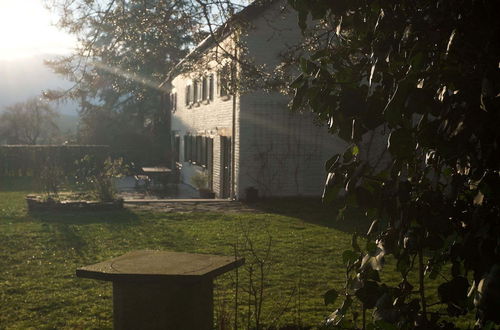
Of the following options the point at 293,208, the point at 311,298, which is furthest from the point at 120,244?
the point at 293,208

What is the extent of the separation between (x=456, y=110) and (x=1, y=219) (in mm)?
15830

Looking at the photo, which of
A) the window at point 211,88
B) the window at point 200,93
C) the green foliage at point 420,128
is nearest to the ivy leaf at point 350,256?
the green foliage at point 420,128

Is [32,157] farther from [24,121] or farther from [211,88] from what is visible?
[24,121]

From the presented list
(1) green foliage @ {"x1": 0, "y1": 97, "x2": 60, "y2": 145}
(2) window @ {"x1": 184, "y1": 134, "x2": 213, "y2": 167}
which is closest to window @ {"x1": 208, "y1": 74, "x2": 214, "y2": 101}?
(2) window @ {"x1": 184, "y1": 134, "x2": 213, "y2": 167}

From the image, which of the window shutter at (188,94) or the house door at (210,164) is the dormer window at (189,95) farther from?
the house door at (210,164)

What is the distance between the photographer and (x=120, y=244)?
12023 millimetres

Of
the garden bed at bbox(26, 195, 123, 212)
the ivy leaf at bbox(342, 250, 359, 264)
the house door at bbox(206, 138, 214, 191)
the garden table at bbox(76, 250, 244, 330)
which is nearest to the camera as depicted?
the ivy leaf at bbox(342, 250, 359, 264)

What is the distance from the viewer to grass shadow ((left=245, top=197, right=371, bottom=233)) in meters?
15.4

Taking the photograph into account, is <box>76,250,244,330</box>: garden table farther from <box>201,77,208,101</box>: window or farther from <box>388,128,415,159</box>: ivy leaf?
<box>201,77,208,101</box>: window

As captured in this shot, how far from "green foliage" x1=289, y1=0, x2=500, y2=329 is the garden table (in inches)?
102

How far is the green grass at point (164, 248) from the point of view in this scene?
716 centimetres

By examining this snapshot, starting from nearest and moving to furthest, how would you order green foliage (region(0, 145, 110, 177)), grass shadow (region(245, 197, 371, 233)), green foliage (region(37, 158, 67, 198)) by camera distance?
1. grass shadow (region(245, 197, 371, 233))
2. green foliage (region(37, 158, 67, 198))
3. green foliage (region(0, 145, 110, 177))

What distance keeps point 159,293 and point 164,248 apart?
6634 millimetres

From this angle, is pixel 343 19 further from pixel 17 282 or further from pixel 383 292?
pixel 17 282
